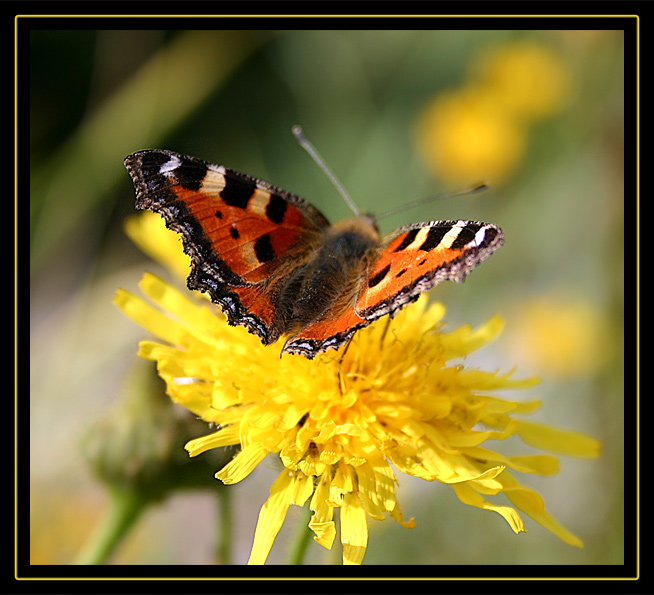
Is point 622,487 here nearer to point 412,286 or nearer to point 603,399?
point 603,399

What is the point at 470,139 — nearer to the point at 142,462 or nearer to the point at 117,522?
the point at 142,462

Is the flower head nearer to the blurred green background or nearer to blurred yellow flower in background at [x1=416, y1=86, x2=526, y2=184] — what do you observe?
the blurred green background

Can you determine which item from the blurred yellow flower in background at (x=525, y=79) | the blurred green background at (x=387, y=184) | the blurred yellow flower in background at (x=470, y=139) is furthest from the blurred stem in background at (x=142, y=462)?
the blurred yellow flower in background at (x=525, y=79)

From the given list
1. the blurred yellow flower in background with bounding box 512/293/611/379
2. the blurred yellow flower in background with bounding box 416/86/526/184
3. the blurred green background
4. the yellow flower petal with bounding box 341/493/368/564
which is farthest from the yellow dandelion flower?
the blurred yellow flower in background with bounding box 416/86/526/184

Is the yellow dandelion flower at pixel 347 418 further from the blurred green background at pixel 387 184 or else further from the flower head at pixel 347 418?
the blurred green background at pixel 387 184

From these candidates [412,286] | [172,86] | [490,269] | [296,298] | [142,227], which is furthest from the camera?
[490,269]

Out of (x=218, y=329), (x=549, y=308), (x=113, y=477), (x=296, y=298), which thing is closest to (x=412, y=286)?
(x=296, y=298)
